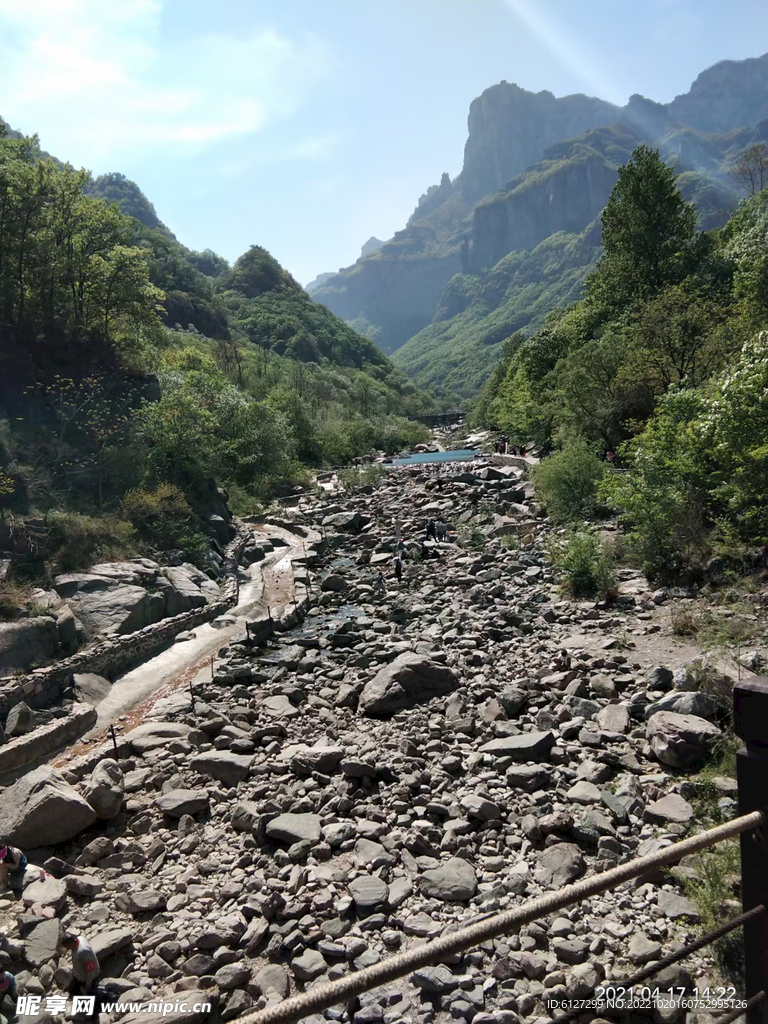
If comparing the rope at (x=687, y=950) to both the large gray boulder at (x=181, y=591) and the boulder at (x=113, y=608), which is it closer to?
the boulder at (x=113, y=608)

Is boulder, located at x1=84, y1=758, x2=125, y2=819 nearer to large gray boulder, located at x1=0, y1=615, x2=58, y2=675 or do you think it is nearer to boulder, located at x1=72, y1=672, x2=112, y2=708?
boulder, located at x1=72, y1=672, x2=112, y2=708

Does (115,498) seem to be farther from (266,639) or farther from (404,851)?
(404,851)

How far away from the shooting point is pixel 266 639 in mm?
16359

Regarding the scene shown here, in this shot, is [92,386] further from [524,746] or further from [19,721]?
[524,746]

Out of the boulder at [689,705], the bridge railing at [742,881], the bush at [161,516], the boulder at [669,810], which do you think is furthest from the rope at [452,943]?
the bush at [161,516]

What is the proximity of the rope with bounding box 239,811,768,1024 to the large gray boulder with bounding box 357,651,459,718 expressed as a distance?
811cm

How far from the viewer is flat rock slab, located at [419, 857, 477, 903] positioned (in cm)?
576

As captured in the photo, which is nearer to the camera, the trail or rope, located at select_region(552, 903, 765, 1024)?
rope, located at select_region(552, 903, 765, 1024)

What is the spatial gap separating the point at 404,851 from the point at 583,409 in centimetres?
2424

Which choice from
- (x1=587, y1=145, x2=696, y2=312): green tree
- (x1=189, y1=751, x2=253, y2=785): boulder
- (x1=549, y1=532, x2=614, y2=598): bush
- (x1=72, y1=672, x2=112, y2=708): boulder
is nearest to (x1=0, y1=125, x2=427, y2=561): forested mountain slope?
(x1=72, y1=672, x2=112, y2=708): boulder

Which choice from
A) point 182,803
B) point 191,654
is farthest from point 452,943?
point 191,654

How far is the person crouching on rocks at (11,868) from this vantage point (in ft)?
21.5

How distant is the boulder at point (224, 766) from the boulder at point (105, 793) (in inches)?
43.6

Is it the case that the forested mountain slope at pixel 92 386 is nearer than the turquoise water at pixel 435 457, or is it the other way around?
the forested mountain slope at pixel 92 386
